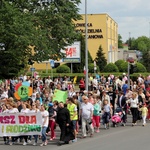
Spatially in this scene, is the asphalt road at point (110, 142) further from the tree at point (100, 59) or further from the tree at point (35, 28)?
the tree at point (100, 59)

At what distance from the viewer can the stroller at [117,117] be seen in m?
22.2

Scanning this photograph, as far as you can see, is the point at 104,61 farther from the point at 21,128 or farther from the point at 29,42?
the point at 21,128

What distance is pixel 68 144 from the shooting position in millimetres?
17594

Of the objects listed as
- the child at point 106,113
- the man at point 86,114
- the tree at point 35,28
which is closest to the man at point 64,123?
the man at point 86,114

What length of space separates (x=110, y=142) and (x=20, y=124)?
3422 mm

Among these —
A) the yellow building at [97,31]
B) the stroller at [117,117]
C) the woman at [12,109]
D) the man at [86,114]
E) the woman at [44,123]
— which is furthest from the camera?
the yellow building at [97,31]

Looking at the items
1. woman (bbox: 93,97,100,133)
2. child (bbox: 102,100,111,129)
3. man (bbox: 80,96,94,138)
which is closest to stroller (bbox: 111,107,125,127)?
child (bbox: 102,100,111,129)

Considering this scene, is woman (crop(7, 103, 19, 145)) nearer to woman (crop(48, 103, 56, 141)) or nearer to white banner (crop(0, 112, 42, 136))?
white banner (crop(0, 112, 42, 136))

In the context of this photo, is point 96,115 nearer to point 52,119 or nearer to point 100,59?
point 52,119

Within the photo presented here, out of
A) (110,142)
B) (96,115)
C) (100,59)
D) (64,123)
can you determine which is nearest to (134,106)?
(96,115)

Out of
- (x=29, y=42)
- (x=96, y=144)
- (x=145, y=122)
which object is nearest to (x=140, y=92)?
(x=145, y=122)

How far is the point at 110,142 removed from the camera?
691 inches

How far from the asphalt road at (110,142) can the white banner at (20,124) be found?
50 centimetres

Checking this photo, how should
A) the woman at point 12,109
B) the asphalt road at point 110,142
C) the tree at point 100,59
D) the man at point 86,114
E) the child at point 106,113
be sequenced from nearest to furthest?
1. the asphalt road at point 110,142
2. the woman at point 12,109
3. the man at point 86,114
4. the child at point 106,113
5. the tree at point 100,59
